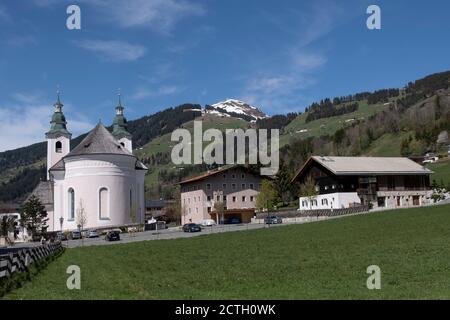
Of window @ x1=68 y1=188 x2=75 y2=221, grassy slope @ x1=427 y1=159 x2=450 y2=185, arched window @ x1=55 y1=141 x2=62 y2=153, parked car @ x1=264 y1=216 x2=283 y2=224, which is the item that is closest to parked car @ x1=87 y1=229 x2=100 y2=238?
window @ x1=68 y1=188 x2=75 y2=221

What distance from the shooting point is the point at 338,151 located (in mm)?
178125

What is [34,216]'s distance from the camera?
8738cm

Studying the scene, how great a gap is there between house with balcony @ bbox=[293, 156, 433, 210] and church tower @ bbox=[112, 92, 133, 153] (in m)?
36.1

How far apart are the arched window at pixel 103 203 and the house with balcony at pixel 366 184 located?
93.6 feet

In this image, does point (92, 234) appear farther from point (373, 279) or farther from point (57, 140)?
point (373, 279)

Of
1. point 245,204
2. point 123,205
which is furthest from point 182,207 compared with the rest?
point 123,205

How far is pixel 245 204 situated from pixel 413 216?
55172 mm

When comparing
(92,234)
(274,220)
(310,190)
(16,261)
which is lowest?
(92,234)

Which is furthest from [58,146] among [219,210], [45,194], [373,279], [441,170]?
[373,279]

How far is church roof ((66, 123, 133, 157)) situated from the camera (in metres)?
81.9

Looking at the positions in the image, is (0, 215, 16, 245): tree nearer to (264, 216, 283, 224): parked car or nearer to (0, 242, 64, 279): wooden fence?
(264, 216, 283, 224): parked car

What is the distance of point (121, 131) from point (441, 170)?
2457 inches

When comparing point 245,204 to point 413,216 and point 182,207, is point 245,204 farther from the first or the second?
point 413,216

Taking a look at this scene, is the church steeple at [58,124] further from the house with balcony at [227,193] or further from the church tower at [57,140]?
the house with balcony at [227,193]
